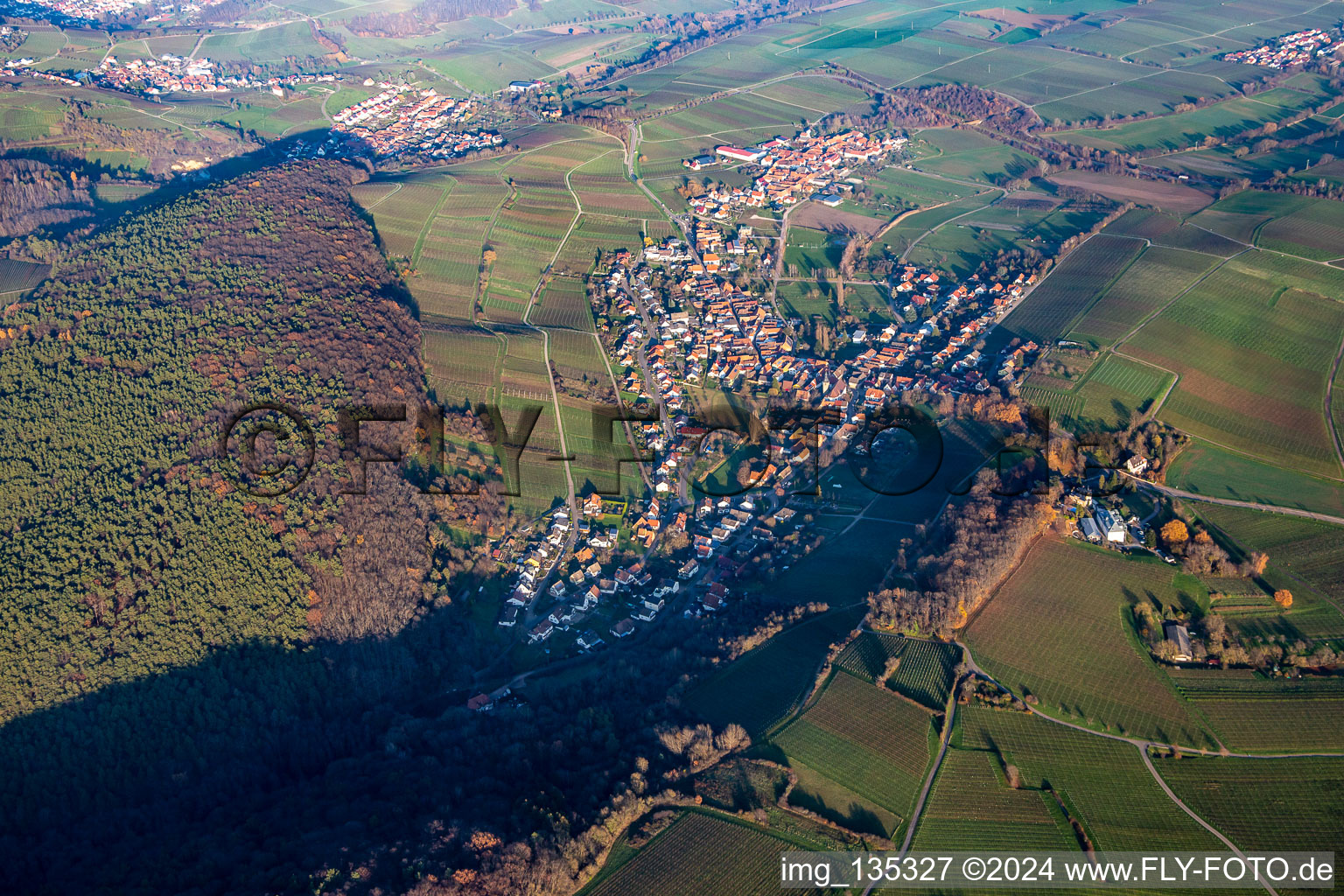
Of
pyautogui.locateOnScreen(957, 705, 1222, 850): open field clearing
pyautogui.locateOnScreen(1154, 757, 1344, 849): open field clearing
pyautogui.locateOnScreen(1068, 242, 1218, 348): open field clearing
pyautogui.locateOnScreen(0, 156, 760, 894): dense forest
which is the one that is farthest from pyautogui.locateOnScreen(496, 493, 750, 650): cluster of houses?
pyautogui.locateOnScreen(1068, 242, 1218, 348): open field clearing

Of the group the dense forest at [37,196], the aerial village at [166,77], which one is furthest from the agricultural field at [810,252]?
the aerial village at [166,77]

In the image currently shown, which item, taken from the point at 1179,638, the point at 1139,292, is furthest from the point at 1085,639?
the point at 1139,292

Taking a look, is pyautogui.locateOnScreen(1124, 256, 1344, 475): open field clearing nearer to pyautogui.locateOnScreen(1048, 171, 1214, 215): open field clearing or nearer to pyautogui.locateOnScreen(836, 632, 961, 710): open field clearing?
pyautogui.locateOnScreen(1048, 171, 1214, 215): open field clearing

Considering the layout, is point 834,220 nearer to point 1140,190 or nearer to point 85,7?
point 1140,190

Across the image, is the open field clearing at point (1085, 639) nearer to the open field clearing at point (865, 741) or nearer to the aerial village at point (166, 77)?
the open field clearing at point (865, 741)

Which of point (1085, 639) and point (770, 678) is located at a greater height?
point (1085, 639)
